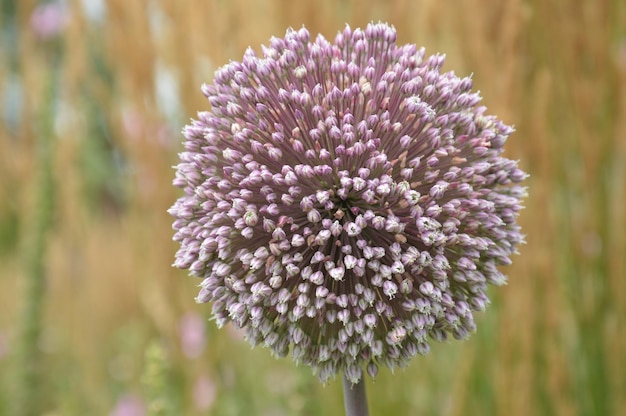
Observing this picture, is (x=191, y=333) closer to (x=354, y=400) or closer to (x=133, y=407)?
(x=133, y=407)

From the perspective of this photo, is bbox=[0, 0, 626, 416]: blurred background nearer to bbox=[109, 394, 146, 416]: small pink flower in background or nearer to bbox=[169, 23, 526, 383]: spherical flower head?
bbox=[109, 394, 146, 416]: small pink flower in background

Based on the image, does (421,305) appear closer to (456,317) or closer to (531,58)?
(456,317)

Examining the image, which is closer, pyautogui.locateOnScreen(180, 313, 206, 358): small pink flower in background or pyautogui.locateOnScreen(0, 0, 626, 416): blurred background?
pyautogui.locateOnScreen(0, 0, 626, 416): blurred background

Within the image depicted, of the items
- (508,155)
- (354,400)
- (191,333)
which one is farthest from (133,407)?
(354,400)

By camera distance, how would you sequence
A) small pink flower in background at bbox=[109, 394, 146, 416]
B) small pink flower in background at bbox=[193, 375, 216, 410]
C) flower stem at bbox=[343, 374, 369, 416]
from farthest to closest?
small pink flower in background at bbox=[109, 394, 146, 416], small pink flower in background at bbox=[193, 375, 216, 410], flower stem at bbox=[343, 374, 369, 416]

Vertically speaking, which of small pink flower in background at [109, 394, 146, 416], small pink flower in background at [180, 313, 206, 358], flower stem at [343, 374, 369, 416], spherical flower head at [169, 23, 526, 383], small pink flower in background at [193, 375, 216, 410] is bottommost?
small pink flower in background at [109, 394, 146, 416]

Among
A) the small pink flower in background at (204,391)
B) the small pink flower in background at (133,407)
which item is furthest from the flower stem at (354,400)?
the small pink flower in background at (133,407)

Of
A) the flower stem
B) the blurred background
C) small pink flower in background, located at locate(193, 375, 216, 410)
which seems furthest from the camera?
small pink flower in background, located at locate(193, 375, 216, 410)

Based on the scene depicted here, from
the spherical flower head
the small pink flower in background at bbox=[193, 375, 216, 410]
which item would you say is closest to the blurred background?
the small pink flower in background at bbox=[193, 375, 216, 410]
